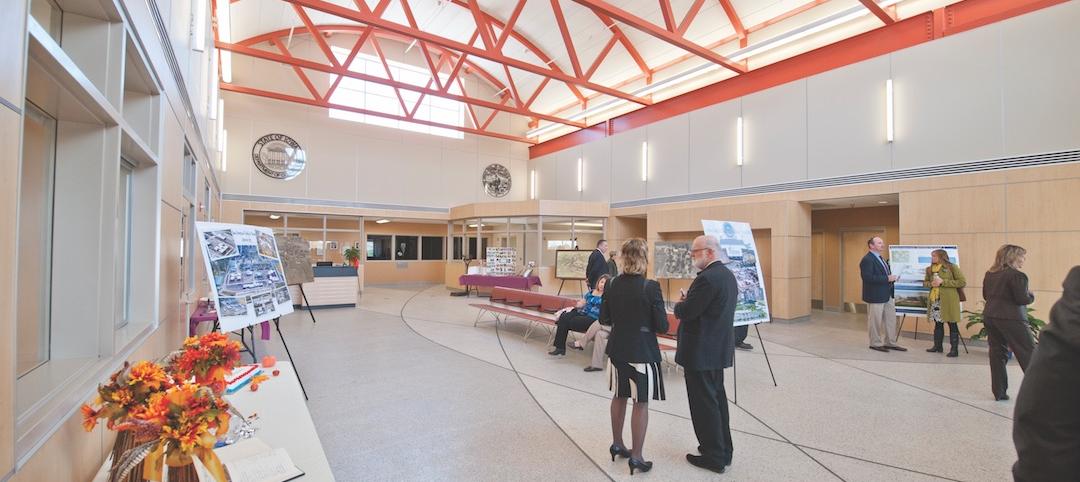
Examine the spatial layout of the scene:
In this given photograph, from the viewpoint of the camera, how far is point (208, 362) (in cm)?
150

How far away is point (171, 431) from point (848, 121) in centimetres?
1022

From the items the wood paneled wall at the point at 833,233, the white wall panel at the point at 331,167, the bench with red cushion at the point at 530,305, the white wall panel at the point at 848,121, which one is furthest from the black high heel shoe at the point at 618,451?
the white wall panel at the point at 331,167

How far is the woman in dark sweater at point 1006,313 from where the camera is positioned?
3.81 meters

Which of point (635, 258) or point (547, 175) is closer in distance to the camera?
point (635, 258)

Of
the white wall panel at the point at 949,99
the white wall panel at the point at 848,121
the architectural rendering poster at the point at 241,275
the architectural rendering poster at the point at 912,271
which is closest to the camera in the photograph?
the architectural rendering poster at the point at 241,275

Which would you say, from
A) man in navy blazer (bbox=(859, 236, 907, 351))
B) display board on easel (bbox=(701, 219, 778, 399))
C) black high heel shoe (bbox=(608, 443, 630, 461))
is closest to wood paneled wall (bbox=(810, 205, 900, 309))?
man in navy blazer (bbox=(859, 236, 907, 351))

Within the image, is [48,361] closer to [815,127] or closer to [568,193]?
[815,127]

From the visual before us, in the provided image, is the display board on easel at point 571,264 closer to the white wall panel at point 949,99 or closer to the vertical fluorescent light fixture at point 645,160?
the vertical fluorescent light fixture at point 645,160

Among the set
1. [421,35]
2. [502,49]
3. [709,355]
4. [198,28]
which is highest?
[502,49]

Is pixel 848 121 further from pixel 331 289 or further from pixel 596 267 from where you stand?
pixel 331 289

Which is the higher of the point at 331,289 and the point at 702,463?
the point at 331,289

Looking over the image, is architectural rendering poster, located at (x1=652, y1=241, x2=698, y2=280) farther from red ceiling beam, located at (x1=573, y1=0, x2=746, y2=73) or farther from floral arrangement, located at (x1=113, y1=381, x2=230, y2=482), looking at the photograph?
floral arrangement, located at (x1=113, y1=381, x2=230, y2=482)

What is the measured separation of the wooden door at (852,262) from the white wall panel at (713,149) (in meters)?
2.79

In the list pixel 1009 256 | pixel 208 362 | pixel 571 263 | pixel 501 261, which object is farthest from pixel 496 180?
pixel 208 362
